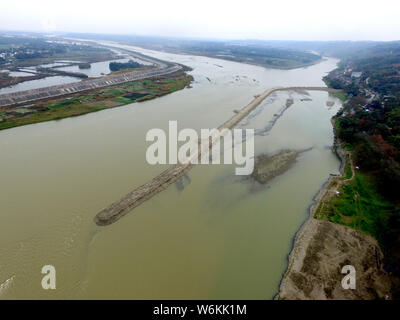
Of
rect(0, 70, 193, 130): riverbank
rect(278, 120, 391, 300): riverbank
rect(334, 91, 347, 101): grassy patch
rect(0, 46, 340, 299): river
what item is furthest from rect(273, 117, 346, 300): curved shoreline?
rect(0, 70, 193, 130): riverbank

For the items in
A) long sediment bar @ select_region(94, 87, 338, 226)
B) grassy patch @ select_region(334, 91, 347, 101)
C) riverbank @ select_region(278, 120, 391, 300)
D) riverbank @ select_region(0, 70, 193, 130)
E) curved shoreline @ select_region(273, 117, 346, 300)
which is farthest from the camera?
grassy patch @ select_region(334, 91, 347, 101)

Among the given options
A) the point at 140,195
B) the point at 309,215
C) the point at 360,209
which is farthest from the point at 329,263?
the point at 140,195

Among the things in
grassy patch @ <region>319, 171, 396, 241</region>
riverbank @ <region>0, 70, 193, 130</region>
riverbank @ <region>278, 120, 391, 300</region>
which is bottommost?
riverbank @ <region>278, 120, 391, 300</region>

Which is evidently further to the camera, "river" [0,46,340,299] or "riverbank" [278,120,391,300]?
"river" [0,46,340,299]

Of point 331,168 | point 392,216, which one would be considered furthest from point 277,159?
point 392,216

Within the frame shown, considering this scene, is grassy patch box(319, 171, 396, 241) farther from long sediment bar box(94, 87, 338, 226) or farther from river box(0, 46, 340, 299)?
long sediment bar box(94, 87, 338, 226)
